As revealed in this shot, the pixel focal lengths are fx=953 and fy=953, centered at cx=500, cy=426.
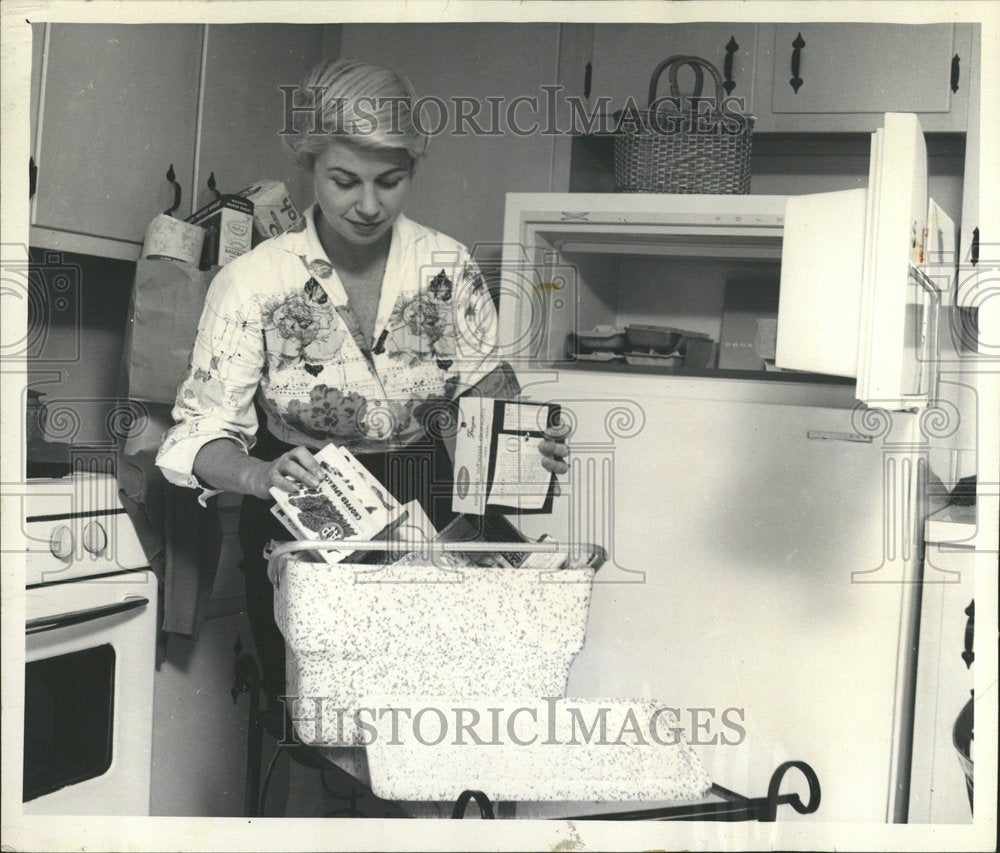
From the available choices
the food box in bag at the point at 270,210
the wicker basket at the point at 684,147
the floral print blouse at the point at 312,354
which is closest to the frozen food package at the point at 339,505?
the floral print blouse at the point at 312,354

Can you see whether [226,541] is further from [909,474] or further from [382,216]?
[909,474]

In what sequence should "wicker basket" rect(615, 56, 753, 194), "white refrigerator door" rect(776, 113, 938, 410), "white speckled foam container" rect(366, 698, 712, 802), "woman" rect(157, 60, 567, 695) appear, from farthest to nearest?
1. "wicker basket" rect(615, 56, 753, 194)
2. "woman" rect(157, 60, 567, 695)
3. "white speckled foam container" rect(366, 698, 712, 802)
4. "white refrigerator door" rect(776, 113, 938, 410)

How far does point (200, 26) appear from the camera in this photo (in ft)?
3.93

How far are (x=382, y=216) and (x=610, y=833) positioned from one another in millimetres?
787

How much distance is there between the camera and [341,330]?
1.19 m

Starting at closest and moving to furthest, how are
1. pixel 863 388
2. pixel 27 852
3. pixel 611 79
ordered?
1. pixel 863 388
2. pixel 27 852
3. pixel 611 79

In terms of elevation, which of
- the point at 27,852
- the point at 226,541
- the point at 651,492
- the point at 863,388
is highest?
the point at 863,388

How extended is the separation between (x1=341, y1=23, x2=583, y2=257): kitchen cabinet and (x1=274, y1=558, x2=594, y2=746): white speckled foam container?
0.48 meters

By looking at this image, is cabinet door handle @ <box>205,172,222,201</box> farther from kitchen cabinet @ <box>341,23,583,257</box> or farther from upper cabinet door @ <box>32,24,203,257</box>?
kitchen cabinet @ <box>341,23,583,257</box>

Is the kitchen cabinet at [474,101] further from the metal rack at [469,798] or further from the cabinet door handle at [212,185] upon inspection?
the metal rack at [469,798]

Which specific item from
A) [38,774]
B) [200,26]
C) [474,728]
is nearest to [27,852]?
[38,774]

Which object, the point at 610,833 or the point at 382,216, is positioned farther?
the point at 382,216

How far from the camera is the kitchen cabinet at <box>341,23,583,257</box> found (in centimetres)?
114

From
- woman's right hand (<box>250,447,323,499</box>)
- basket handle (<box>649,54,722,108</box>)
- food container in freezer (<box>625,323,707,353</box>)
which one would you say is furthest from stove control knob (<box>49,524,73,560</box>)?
basket handle (<box>649,54,722,108</box>)
